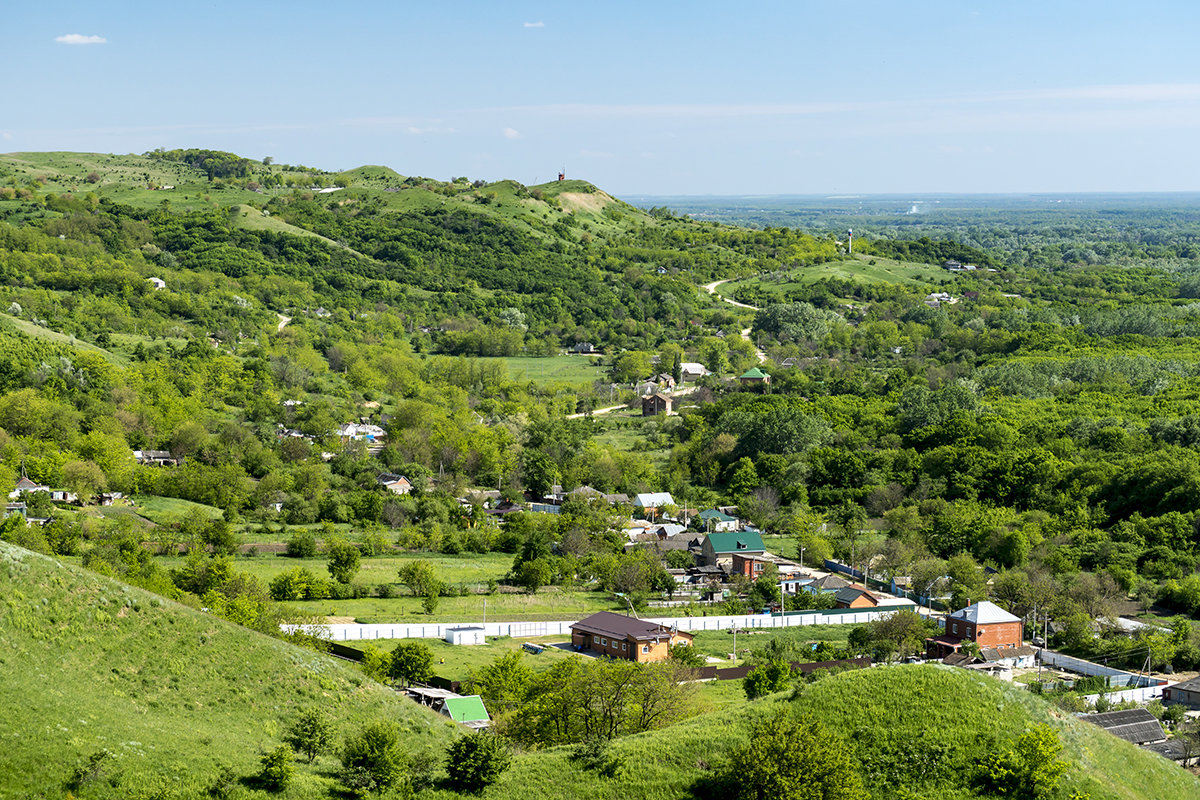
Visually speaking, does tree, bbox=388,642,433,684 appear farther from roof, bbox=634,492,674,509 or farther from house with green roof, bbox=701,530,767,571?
roof, bbox=634,492,674,509

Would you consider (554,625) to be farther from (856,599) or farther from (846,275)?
(846,275)

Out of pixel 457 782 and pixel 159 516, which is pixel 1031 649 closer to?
pixel 457 782

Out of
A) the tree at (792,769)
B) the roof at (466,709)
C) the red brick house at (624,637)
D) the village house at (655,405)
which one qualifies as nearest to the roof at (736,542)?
the red brick house at (624,637)

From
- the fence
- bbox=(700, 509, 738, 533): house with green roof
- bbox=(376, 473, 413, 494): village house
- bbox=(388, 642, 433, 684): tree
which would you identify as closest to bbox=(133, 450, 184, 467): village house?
bbox=(376, 473, 413, 494): village house

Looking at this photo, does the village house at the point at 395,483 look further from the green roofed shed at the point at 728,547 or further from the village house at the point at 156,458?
the green roofed shed at the point at 728,547

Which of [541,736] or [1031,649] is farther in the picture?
[1031,649]

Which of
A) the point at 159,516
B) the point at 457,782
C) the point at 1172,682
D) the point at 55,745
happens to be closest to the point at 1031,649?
the point at 1172,682
